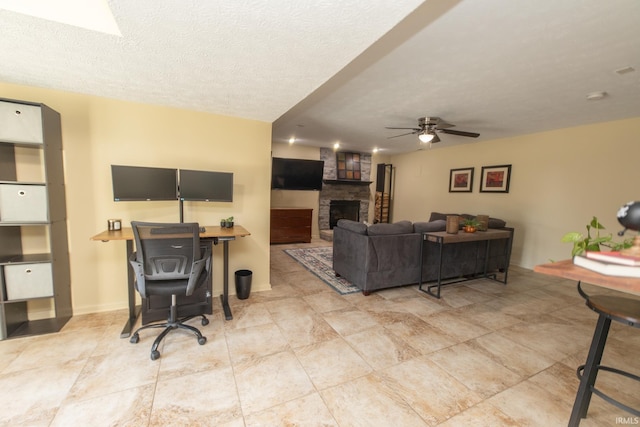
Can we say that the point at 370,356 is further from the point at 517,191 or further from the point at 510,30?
the point at 517,191

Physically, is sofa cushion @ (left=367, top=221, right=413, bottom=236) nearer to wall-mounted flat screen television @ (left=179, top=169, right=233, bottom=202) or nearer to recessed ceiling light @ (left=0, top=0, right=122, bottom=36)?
wall-mounted flat screen television @ (left=179, top=169, right=233, bottom=202)

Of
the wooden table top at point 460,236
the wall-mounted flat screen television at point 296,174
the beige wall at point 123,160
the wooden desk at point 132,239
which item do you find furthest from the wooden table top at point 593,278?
the wall-mounted flat screen television at point 296,174

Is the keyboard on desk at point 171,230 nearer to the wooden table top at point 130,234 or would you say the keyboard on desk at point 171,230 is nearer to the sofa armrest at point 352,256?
the wooden table top at point 130,234

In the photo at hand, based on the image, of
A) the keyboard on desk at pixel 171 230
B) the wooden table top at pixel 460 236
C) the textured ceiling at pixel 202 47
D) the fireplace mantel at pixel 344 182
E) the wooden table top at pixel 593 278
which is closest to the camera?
the wooden table top at pixel 593 278

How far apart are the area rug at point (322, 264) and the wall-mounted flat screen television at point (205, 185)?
1.86m

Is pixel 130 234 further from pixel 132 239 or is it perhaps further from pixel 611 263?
pixel 611 263

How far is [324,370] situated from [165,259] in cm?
146

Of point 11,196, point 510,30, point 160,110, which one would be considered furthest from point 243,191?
point 510,30

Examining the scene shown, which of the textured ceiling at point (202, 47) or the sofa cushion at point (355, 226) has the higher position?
the textured ceiling at point (202, 47)

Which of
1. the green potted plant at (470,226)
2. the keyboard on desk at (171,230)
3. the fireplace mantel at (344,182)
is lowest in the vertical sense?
the green potted plant at (470,226)

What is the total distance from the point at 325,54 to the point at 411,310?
2614 millimetres

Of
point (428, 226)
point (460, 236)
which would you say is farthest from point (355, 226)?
point (460, 236)

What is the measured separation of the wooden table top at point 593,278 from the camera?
0.90m

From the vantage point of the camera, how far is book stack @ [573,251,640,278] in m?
0.96
